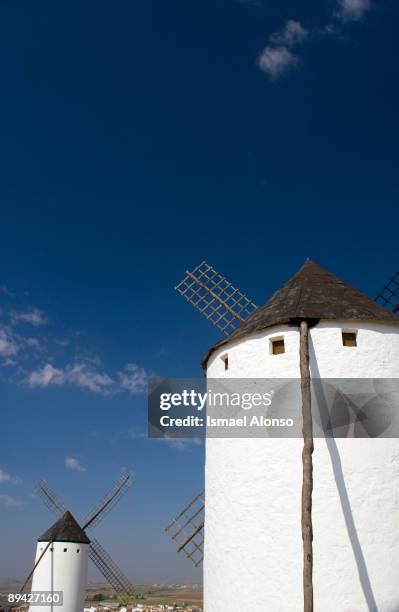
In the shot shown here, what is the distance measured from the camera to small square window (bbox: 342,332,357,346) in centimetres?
859

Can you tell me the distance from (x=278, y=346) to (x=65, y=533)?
1373 cm

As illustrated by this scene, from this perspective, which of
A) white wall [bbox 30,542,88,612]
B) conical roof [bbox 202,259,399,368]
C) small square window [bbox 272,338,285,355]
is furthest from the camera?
white wall [bbox 30,542,88,612]

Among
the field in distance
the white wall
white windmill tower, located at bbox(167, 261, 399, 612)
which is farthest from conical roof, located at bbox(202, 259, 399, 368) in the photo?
the field in distance

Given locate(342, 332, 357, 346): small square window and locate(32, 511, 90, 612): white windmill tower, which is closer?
locate(342, 332, 357, 346): small square window

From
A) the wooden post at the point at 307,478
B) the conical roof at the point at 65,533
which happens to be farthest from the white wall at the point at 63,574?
the wooden post at the point at 307,478

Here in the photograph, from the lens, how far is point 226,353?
376 inches

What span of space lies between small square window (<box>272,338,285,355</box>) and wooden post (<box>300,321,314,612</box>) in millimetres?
695

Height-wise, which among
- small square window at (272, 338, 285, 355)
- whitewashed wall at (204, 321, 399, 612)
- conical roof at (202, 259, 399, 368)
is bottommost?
whitewashed wall at (204, 321, 399, 612)

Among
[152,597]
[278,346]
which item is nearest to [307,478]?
Answer: [278,346]

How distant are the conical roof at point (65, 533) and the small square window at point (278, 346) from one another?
1358 centimetres

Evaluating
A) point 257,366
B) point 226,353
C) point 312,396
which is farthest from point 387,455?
point 226,353

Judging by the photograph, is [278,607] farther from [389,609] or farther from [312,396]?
[312,396]

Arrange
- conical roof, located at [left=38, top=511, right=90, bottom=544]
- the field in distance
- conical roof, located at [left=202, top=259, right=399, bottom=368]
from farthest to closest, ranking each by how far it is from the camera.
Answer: the field in distance → conical roof, located at [left=38, top=511, right=90, bottom=544] → conical roof, located at [left=202, top=259, right=399, bottom=368]

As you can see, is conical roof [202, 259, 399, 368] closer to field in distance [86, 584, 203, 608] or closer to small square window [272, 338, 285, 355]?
Answer: small square window [272, 338, 285, 355]
